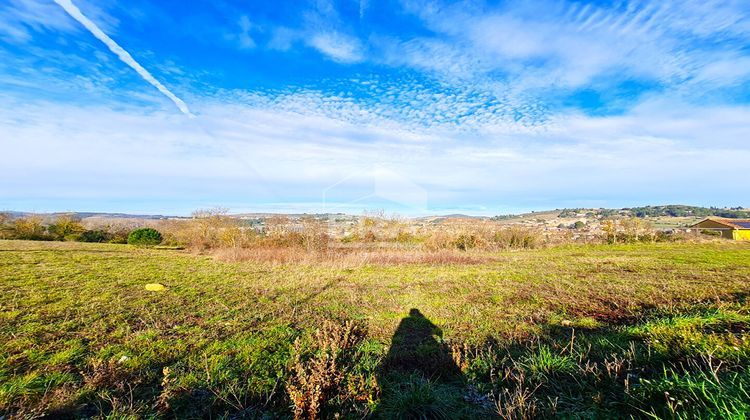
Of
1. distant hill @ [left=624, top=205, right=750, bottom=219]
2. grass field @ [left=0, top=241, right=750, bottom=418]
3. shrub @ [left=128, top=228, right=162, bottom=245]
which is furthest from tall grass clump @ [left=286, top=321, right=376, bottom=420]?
distant hill @ [left=624, top=205, right=750, bottom=219]

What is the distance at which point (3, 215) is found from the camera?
2667cm

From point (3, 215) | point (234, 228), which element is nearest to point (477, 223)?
point (234, 228)

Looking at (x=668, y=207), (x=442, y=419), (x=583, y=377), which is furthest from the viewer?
(x=668, y=207)

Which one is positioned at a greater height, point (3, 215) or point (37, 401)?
point (3, 215)

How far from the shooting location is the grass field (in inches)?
109

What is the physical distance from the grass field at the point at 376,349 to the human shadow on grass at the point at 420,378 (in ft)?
0.07

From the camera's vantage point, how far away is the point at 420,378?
134 inches

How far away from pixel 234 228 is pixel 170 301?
16.8 m

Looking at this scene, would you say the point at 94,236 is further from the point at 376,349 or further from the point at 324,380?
the point at 324,380

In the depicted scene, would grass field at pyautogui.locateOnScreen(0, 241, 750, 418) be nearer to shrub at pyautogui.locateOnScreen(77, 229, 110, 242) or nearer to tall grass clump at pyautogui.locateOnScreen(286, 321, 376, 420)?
tall grass clump at pyautogui.locateOnScreen(286, 321, 376, 420)

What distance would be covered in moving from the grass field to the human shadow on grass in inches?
0.8

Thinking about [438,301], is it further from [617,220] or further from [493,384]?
[617,220]

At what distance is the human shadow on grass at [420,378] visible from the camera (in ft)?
9.05

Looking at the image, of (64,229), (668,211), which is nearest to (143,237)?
(64,229)
